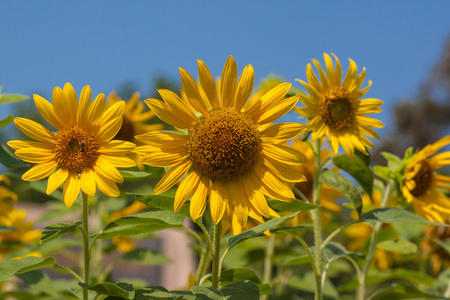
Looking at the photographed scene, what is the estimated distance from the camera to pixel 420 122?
56.1 ft

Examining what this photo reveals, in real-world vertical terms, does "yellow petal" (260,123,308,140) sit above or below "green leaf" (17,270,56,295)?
above

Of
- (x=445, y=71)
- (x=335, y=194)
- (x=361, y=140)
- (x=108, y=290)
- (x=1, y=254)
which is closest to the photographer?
(x=108, y=290)

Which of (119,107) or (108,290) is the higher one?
(119,107)

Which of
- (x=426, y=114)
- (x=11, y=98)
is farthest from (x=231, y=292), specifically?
(x=426, y=114)

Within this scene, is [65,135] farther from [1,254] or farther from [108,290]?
[1,254]

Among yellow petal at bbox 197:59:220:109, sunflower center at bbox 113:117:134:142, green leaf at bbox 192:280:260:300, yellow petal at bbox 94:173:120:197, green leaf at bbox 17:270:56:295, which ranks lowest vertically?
green leaf at bbox 192:280:260:300

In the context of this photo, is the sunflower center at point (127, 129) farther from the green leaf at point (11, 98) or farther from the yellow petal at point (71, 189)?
the yellow petal at point (71, 189)

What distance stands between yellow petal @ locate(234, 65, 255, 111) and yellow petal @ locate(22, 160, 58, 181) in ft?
1.28

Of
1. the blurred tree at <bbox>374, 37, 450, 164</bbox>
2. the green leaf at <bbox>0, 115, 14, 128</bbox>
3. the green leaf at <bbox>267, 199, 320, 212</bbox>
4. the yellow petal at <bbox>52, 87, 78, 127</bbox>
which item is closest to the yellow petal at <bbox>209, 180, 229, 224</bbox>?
the green leaf at <bbox>267, 199, 320, 212</bbox>

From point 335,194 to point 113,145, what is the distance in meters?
1.11

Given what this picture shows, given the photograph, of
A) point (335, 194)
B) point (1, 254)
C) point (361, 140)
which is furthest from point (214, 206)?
point (1, 254)

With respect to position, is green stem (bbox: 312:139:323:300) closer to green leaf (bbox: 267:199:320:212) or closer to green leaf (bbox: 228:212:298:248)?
green leaf (bbox: 267:199:320:212)

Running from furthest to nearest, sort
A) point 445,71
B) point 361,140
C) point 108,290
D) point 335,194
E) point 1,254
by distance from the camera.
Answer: point 445,71 → point 1,254 → point 335,194 → point 361,140 → point 108,290

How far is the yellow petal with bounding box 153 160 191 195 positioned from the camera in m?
0.97
